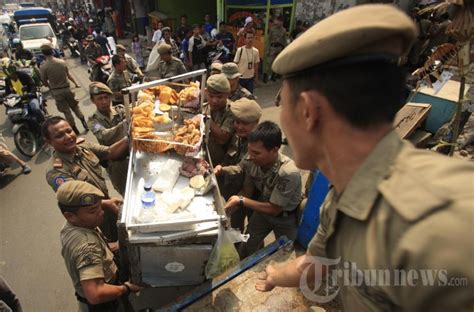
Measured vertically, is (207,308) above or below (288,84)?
below

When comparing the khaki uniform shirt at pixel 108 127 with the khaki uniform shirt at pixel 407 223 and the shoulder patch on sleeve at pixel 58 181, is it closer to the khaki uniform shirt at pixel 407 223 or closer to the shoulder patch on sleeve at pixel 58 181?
the shoulder patch on sleeve at pixel 58 181

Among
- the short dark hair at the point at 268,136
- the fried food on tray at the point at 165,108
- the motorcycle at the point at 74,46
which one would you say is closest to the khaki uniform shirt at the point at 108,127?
the fried food on tray at the point at 165,108

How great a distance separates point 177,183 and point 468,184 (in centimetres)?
232

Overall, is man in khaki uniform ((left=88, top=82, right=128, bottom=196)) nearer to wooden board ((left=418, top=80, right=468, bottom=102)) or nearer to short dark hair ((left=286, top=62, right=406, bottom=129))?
short dark hair ((left=286, top=62, right=406, bottom=129))

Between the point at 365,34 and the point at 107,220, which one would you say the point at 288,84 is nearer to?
the point at 365,34

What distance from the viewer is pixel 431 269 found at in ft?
2.09

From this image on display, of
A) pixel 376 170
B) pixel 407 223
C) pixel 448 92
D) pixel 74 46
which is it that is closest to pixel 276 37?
pixel 448 92

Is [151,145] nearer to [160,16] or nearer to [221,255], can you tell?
[221,255]

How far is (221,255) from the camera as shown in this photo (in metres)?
2.19

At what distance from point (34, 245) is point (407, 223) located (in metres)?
4.80

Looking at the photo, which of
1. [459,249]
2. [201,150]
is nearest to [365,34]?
[459,249]

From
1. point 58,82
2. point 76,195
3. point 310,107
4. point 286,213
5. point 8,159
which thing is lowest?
point 8,159

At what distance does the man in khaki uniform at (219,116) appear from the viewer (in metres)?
3.43

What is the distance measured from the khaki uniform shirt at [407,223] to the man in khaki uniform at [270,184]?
1.59 meters
